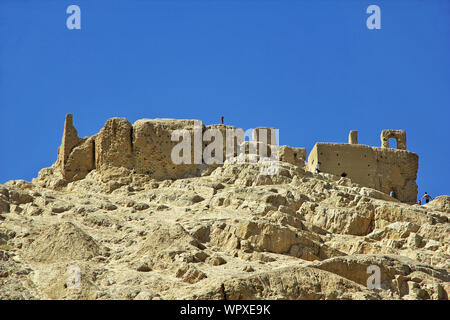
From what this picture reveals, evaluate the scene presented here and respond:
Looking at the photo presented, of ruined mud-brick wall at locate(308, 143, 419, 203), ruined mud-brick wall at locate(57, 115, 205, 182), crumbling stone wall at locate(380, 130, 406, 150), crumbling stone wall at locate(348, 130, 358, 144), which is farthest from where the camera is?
crumbling stone wall at locate(380, 130, 406, 150)

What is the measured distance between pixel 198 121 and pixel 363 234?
33.8 feet

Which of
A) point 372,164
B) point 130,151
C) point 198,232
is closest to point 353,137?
point 372,164

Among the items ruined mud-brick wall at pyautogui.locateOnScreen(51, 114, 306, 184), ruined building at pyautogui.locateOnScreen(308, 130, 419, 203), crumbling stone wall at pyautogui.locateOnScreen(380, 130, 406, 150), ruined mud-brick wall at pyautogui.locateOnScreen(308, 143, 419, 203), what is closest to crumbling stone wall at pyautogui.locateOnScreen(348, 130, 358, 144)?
ruined building at pyautogui.locateOnScreen(308, 130, 419, 203)

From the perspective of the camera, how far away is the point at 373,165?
4584 centimetres

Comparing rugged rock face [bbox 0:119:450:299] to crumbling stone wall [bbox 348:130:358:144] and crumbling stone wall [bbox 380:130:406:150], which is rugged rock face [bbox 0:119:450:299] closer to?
crumbling stone wall [bbox 348:130:358:144]

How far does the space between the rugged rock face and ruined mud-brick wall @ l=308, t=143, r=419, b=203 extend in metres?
5.03

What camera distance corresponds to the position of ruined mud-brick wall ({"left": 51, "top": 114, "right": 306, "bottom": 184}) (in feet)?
128

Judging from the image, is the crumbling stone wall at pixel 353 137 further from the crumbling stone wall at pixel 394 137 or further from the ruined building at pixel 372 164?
the crumbling stone wall at pixel 394 137

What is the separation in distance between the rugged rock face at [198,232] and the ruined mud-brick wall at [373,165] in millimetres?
5027

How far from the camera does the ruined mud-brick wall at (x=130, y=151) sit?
3891 centimetres

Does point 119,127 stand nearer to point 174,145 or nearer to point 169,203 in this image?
point 174,145

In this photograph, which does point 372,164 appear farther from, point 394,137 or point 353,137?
point 394,137
